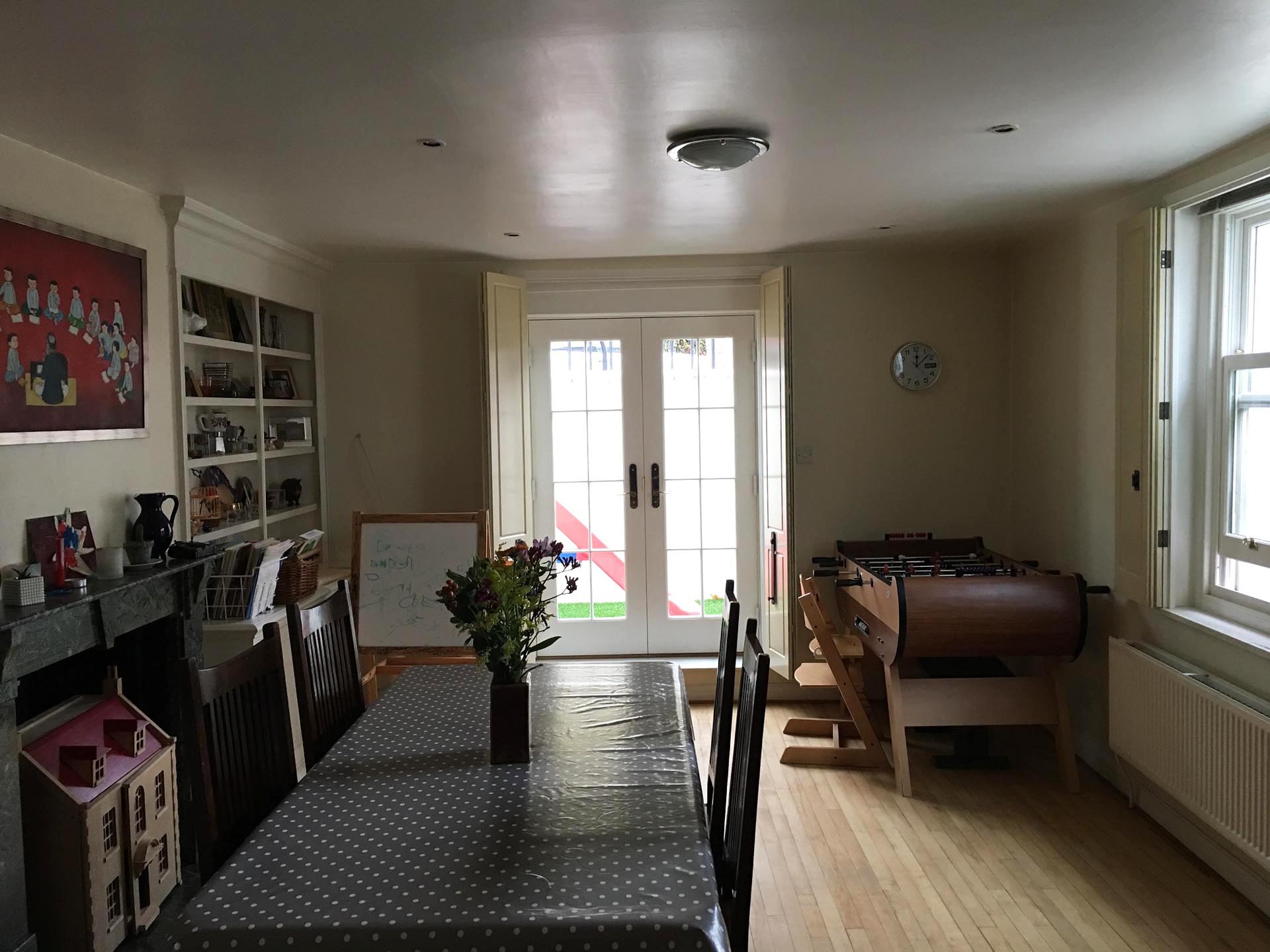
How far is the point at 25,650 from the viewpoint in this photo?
2412mm

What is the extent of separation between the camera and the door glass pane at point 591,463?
5.31 meters

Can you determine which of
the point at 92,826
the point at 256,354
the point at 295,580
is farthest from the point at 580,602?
the point at 92,826

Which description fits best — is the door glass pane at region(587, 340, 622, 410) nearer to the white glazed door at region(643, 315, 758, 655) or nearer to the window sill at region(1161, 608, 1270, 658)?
the white glazed door at region(643, 315, 758, 655)

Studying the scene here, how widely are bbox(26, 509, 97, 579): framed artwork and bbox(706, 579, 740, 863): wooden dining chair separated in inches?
78.7

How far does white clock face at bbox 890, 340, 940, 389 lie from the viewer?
195 inches

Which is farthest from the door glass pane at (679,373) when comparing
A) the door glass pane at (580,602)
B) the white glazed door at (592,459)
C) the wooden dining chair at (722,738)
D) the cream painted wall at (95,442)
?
the wooden dining chair at (722,738)

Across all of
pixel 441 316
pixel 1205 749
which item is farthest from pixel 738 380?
pixel 1205 749

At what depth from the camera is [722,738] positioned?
2.34 meters

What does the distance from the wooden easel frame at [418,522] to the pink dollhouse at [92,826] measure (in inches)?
64.1

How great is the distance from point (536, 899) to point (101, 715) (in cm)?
203

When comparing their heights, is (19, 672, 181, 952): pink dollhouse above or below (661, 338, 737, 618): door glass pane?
below

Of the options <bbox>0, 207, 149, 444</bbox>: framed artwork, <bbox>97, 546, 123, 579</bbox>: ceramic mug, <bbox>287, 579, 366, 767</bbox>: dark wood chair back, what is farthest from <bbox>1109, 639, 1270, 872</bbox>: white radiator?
<bbox>0, 207, 149, 444</bbox>: framed artwork

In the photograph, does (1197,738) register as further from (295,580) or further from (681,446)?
(295,580)

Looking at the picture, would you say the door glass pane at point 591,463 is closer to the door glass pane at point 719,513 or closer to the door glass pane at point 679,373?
the door glass pane at point 679,373
